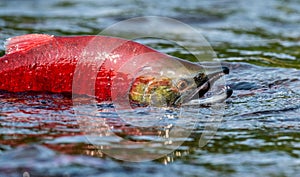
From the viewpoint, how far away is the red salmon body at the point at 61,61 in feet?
14.8

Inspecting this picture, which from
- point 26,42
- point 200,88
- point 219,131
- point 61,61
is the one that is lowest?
point 219,131

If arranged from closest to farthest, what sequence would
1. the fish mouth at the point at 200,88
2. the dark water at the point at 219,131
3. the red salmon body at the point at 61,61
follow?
the dark water at the point at 219,131 → the fish mouth at the point at 200,88 → the red salmon body at the point at 61,61

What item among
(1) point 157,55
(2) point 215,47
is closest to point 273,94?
(1) point 157,55

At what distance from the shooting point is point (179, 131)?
13.2ft

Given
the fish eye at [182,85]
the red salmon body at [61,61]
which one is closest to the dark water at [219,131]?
the red salmon body at [61,61]

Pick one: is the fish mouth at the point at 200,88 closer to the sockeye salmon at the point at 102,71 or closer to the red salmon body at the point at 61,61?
the sockeye salmon at the point at 102,71

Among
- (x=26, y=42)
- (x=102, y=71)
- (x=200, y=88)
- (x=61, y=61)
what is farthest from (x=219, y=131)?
(x=26, y=42)

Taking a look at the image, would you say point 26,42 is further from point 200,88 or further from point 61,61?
point 200,88

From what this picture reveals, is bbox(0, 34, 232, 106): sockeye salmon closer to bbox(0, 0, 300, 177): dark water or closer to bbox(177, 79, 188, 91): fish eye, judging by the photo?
bbox(177, 79, 188, 91): fish eye

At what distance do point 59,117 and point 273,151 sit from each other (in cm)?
127

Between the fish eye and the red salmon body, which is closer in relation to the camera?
the fish eye

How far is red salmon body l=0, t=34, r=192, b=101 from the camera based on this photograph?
4520 mm

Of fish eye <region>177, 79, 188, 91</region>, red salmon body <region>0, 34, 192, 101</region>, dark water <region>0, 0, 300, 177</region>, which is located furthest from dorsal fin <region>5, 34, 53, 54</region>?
fish eye <region>177, 79, 188, 91</region>

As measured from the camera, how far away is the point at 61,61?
4523mm
